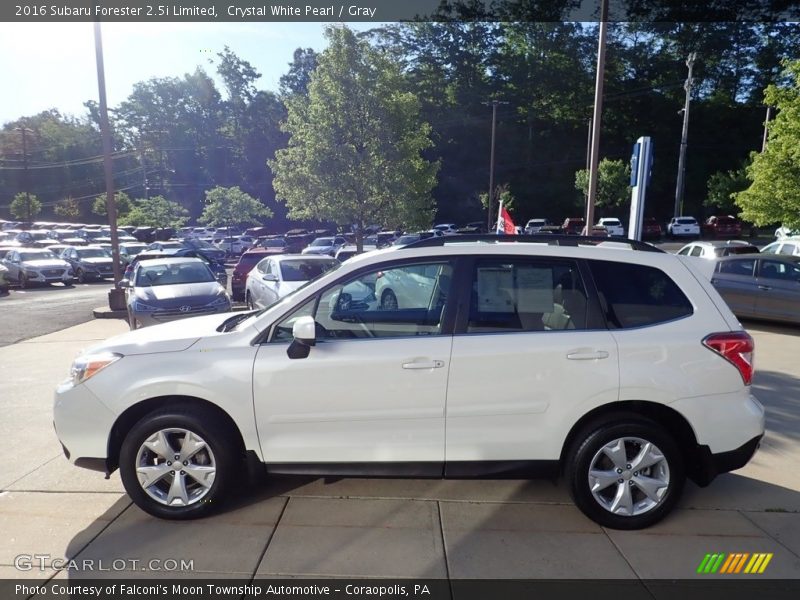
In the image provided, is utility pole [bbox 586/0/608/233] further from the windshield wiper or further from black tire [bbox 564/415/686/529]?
the windshield wiper

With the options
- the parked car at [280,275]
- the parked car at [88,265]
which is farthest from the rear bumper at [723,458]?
the parked car at [88,265]

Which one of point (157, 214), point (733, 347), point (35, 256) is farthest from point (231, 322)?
point (157, 214)

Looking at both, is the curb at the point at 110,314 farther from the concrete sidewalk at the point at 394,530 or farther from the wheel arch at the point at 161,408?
the wheel arch at the point at 161,408

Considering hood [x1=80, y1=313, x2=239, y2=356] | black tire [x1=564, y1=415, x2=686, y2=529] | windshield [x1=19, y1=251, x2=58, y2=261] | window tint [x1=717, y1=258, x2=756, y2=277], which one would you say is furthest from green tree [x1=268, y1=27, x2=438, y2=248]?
black tire [x1=564, y1=415, x2=686, y2=529]

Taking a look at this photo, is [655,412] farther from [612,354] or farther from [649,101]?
[649,101]

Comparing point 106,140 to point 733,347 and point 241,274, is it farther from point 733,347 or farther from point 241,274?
point 733,347

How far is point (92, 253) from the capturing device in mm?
23656

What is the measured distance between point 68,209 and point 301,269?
220 feet

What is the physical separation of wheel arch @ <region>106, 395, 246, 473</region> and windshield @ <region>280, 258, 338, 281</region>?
22.1 ft

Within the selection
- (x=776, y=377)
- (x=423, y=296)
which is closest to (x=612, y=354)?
(x=423, y=296)

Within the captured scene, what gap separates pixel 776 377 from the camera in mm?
6816

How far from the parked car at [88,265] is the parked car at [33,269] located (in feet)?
3.46

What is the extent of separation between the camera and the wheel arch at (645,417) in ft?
11.1

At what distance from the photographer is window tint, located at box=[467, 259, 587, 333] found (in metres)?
3.42
